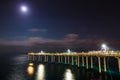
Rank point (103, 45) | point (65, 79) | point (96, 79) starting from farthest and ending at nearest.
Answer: point (103, 45), point (65, 79), point (96, 79)

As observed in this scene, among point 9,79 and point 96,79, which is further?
point 9,79

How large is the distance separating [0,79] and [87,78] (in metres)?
35.3

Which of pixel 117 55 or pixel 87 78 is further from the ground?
pixel 117 55

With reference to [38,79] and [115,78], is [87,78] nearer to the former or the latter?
[115,78]

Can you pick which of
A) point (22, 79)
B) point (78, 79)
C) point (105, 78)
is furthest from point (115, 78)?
point (22, 79)

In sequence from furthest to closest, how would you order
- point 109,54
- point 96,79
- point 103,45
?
point 103,45 < point 109,54 < point 96,79

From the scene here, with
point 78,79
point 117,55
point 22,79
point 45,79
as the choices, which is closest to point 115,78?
point 117,55

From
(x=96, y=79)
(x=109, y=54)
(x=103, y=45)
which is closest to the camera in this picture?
(x=96, y=79)

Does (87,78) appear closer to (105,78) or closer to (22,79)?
(105,78)

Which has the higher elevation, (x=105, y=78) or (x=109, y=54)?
(x=109, y=54)

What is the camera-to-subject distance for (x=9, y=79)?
67500mm

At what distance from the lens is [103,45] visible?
284 feet

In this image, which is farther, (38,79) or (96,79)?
(38,79)

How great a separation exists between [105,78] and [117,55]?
35.0ft
